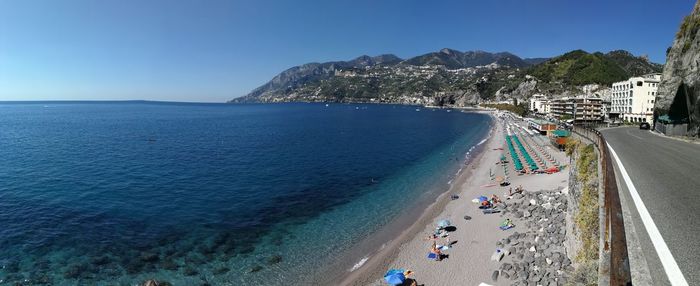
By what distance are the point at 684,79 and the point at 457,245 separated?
3957 centimetres

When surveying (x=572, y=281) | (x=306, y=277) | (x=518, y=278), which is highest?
(x=572, y=281)

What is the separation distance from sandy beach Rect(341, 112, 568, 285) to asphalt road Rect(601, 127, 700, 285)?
8.73m

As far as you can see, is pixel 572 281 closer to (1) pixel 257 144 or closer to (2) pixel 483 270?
(2) pixel 483 270

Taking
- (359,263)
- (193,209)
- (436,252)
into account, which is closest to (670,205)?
(436,252)

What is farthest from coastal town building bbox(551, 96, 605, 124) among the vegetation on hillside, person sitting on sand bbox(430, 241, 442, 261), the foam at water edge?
the foam at water edge

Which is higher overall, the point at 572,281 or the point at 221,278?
the point at 572,281

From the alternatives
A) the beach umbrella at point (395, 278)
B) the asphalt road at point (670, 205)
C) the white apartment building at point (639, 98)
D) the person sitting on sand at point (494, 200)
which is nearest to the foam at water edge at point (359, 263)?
the beach umbrella at point (395, 278)

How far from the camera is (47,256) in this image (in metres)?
25.5

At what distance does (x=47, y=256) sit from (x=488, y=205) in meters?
36.5

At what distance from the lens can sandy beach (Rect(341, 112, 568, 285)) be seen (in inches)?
868

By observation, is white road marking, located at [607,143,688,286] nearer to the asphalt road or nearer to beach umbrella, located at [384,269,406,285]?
the asphalt road

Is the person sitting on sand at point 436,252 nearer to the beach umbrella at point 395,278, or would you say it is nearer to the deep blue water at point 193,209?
the beach umbrella at point 395,278

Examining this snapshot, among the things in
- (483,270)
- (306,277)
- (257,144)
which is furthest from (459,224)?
(257,144)

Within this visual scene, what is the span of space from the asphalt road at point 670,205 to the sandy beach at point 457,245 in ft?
28.6
